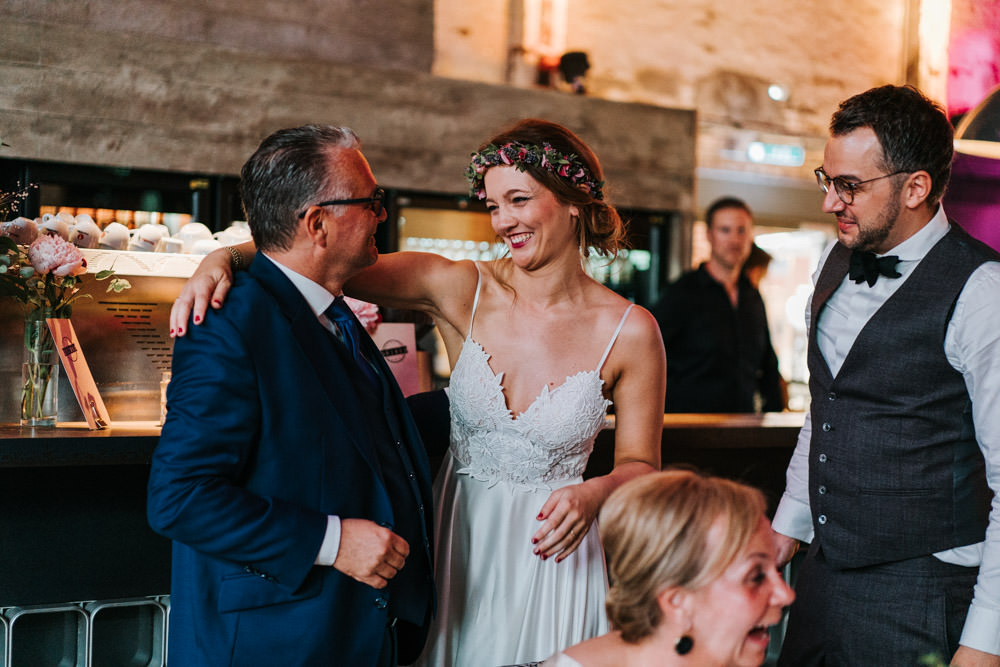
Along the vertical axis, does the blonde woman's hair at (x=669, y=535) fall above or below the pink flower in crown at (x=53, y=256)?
below

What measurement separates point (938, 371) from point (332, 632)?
126cm

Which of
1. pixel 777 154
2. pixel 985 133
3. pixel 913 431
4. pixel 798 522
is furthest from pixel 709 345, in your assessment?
pixel 777 154

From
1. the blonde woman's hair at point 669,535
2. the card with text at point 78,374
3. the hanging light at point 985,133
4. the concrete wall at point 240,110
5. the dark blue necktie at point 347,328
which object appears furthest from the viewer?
the concrete wall at point 240,110

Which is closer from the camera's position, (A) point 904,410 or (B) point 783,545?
(A) point 904,410

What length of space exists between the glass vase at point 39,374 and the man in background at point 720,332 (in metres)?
2.84

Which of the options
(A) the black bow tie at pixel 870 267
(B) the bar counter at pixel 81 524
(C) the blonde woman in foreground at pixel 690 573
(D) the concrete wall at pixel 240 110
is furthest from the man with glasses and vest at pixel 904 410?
(D) the concrete wall at pixel 240 110

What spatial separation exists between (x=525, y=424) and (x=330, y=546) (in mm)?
668

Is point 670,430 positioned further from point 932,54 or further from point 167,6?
point 932,54

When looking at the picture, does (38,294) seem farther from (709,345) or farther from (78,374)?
(709,345)

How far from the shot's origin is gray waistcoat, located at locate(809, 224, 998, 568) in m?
1.84

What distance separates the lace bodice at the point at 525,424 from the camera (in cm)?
211

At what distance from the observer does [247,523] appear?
4.86ft

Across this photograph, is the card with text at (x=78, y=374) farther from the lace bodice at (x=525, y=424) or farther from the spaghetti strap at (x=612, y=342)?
the spaghetti strap at (x=612, y=342)

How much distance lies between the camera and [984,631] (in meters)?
1.73
